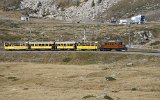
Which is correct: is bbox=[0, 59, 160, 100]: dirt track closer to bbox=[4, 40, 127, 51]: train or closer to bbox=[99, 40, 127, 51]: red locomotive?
bbox=[99, 40, 127, 51]: red locomotive

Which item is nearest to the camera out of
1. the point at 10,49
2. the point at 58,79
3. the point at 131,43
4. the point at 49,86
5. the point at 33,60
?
the point at 49,86

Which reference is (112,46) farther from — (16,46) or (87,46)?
(16,46)

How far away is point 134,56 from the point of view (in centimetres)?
10169

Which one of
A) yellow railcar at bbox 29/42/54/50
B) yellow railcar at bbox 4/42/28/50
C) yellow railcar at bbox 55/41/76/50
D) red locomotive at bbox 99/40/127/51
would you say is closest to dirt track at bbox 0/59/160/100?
red locomotive at bbox 99/40/127/51

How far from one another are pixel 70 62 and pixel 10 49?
1051 inches

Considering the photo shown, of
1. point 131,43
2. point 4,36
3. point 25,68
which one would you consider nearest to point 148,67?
point 25,68

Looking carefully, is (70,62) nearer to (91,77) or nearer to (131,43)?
(91,77)

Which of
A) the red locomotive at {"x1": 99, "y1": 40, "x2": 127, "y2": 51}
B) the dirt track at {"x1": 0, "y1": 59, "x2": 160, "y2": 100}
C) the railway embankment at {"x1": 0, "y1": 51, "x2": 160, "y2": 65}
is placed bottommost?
the dirt track at {"x1": 0, "y1": 59, "x2": 160, "y2": 100}

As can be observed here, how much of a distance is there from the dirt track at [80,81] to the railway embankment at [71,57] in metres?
3.08

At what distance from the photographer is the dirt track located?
61875mm

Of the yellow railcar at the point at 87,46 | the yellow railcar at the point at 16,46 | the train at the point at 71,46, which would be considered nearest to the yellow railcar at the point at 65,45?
the train at the point at 71,46

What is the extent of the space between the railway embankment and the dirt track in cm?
308

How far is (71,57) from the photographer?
107812 mm

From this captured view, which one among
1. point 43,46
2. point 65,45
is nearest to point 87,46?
point 65,45
